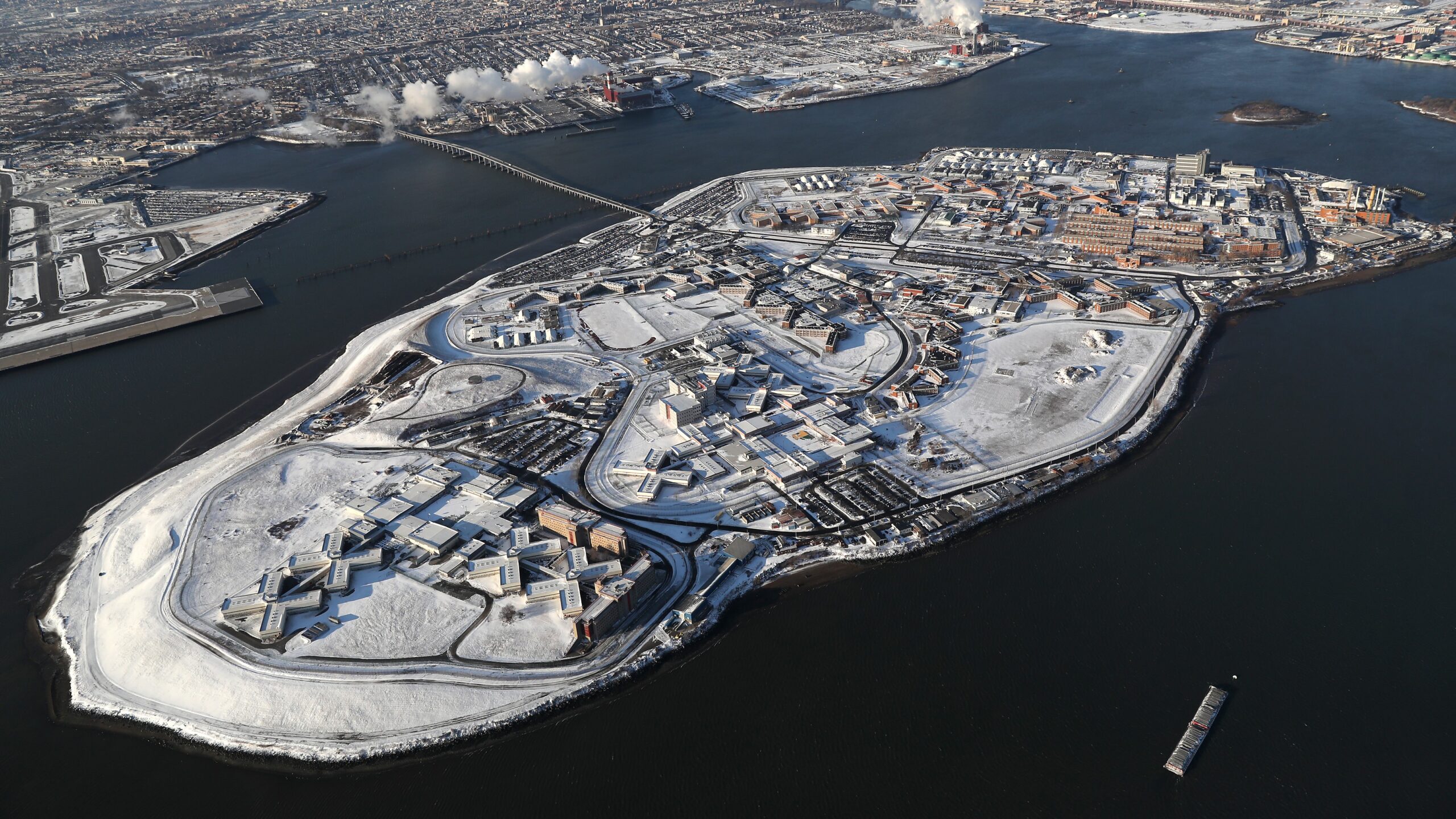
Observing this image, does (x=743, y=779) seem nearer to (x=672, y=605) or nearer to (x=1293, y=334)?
(x=672, y=605)

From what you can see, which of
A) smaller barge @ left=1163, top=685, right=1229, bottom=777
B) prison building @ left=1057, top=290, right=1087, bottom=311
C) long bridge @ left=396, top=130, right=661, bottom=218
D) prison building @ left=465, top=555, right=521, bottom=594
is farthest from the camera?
long bridge @ left=396, top=130, right=661, bottom=218

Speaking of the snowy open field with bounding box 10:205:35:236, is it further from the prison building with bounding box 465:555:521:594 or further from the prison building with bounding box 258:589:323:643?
the prison building with bounding box 465:555:521:594

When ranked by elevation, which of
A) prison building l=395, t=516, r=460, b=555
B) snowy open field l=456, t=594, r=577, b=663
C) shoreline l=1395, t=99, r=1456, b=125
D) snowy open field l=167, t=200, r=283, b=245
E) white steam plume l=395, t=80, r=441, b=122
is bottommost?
snowy open field l=456, t=594, r=577, b=663

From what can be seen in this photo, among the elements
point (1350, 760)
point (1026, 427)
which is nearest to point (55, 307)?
point (1026, 427)

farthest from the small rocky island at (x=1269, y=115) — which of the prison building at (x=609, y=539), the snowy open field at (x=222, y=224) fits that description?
the snowy open field at (x=222, y=224)

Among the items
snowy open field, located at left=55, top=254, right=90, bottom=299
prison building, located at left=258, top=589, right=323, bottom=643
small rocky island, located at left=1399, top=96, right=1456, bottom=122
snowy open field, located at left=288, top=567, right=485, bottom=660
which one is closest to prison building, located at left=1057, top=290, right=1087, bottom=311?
snowy open field, located at left=288, top=567, right=485, bottom=660

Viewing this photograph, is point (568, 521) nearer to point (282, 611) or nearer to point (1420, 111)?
point (282, 611)

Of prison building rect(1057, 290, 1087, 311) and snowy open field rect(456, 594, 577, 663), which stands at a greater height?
prison building rect(1057, 290, 1087, 311)
